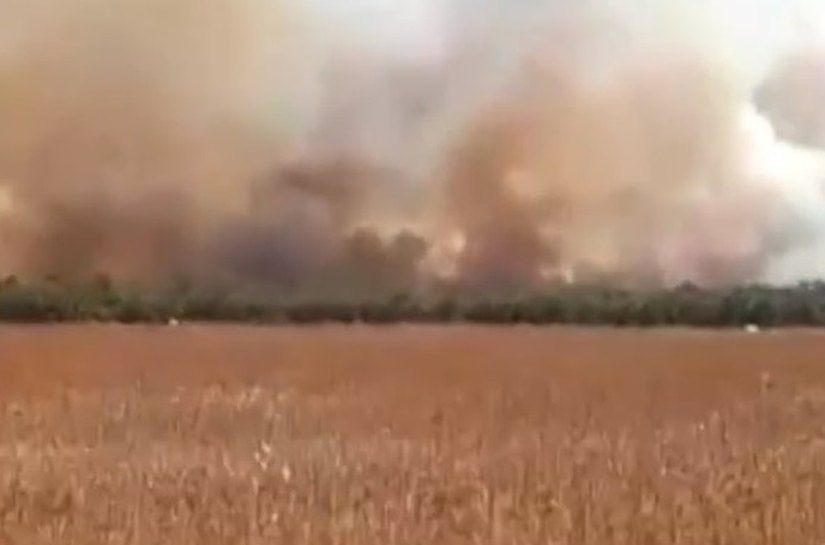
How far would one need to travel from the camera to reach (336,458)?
32.6 inches


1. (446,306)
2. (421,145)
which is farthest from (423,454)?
(421,145)

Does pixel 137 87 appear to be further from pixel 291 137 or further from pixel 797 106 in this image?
pixel 797 106

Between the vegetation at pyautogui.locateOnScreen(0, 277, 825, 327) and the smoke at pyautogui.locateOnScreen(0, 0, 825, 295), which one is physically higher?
the smoke at pyautogui.locateOnScreen(0, 0, 825, 295)

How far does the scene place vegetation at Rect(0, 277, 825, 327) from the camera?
0.89 metres

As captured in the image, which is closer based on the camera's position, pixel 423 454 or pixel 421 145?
pixel 423 454

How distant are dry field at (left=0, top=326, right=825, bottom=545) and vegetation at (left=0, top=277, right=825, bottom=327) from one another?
1.8 inches

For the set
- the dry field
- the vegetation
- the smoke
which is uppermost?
the smoke

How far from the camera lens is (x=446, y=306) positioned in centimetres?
90

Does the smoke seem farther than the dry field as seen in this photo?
Yes

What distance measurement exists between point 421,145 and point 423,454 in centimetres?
22

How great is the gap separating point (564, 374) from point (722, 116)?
22cm

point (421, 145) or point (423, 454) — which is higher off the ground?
point (421, 145)


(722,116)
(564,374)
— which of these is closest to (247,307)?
(564,374)

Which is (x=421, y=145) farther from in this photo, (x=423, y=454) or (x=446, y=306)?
(x=423, y=454)
